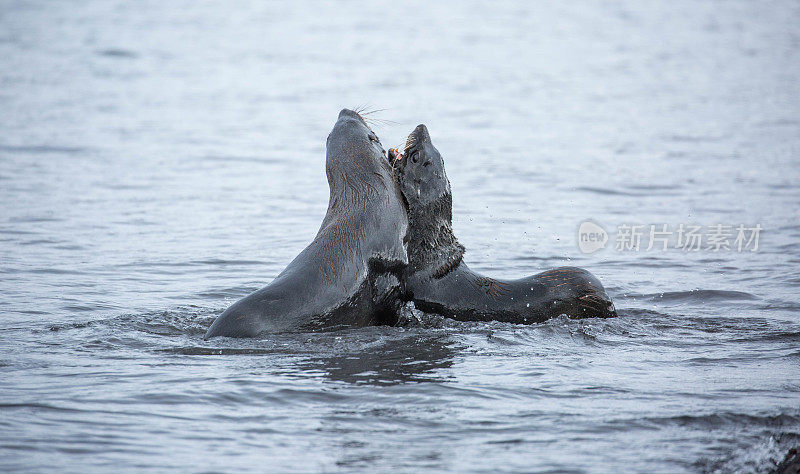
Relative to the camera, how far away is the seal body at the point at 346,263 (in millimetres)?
7520

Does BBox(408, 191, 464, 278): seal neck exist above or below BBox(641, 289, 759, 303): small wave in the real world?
above

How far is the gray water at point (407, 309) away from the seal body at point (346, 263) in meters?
0.18

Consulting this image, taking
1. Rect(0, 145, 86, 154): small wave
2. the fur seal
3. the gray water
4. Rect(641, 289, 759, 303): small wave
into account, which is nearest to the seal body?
the gray water

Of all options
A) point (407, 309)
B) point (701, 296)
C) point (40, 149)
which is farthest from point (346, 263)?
point (40, 149)

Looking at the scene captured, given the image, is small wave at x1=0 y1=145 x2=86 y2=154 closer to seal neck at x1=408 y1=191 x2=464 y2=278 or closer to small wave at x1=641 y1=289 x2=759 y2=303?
seal neck at x1=408 y1=191 x2=464 y2=278

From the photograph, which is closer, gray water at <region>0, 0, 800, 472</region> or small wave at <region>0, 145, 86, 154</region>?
gray water at <region>0, 0, 800, 472</region>

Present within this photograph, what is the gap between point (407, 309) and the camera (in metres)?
8.62

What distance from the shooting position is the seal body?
24.7 ft

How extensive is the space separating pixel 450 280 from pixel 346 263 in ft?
4.20

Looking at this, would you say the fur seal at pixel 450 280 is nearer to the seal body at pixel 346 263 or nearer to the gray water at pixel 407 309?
the gray water at pixel 407 309

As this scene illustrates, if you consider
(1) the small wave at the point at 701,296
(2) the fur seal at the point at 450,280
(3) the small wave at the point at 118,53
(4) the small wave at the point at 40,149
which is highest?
(3) the small wave at the point at 118,53

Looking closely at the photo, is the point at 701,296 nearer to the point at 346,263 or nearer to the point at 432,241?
the point at 432,241

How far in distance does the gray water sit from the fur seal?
0.62 ft

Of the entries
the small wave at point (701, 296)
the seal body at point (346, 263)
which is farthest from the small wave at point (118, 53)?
the small wave at point (701, 296)
